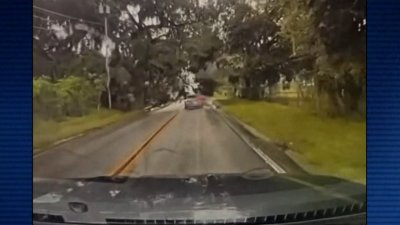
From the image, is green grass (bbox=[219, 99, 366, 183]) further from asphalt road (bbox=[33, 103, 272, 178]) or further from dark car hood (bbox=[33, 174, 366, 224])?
asphalt road (bbox=[33, 103, 272, 178])

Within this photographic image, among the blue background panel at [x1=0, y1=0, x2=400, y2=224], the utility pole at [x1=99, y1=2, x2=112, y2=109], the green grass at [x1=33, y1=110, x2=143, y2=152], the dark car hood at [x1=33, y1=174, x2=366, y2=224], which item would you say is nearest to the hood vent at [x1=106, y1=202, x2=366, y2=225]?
the dark car hood at [x1=33, y1=174, x2=366, y2=224]

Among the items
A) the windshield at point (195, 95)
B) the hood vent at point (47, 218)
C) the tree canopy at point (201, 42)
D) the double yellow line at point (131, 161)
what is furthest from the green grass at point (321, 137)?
the hood vent at point (47, 218)

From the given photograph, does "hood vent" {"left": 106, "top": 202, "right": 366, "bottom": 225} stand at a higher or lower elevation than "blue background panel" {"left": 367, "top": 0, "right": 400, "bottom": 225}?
lower

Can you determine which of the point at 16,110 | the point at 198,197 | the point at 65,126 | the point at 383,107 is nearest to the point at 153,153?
the point at 198,197

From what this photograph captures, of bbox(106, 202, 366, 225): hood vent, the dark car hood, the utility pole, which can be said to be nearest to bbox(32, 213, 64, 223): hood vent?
the dark car hood

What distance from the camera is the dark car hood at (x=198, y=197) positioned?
3.60m

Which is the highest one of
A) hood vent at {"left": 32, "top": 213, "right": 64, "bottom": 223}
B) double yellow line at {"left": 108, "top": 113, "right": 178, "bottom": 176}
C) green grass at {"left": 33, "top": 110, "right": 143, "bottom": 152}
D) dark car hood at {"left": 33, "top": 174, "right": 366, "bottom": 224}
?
green grass at {"left": 33, "top": 110, "right": 143, "bottom": 152}

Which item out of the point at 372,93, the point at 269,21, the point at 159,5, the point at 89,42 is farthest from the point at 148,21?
the point at 372,93

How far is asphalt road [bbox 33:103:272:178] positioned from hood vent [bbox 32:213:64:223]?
21 centimetres

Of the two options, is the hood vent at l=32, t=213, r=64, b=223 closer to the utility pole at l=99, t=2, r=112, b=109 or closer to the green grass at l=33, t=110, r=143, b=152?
the green grass at l=33, t=110, r=143, b=152

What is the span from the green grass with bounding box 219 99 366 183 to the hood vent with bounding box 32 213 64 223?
42.8 inches

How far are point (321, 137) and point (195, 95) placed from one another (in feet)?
2.28

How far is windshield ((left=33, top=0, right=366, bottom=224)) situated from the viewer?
366 cm

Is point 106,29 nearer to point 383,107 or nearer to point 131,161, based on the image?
point 131,161
